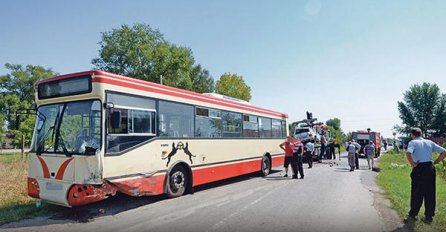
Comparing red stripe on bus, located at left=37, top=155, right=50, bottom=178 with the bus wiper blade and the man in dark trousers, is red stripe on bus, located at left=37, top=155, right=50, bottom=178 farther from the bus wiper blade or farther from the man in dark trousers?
the man in dark trousers

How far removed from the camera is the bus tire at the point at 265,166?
14.3m

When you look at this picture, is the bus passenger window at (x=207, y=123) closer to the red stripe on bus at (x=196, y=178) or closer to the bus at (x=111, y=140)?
the bus at (x=111, y=140)

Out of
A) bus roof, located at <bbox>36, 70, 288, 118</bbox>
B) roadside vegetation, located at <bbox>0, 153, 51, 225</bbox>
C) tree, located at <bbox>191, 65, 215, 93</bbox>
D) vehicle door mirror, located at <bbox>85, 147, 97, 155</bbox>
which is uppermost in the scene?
tree, located at <bbox>191, 65, 215, 93</bbox>

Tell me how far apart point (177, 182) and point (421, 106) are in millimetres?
68406

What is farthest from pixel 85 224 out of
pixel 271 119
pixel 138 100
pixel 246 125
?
pixel 271 119

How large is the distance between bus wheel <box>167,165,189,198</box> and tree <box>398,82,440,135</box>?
2586 inches

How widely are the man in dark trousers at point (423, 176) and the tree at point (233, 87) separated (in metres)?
36.8

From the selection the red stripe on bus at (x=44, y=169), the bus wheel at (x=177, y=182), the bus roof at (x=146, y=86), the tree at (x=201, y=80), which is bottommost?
the bus wheel at (x=177, y=182)

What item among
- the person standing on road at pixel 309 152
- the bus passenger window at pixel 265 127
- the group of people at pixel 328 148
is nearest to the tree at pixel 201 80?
the group of people at pixel 328 148

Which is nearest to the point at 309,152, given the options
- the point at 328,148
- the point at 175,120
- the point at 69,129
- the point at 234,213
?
the point at 328,148

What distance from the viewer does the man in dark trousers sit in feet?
20.6

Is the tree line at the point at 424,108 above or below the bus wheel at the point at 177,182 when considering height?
above

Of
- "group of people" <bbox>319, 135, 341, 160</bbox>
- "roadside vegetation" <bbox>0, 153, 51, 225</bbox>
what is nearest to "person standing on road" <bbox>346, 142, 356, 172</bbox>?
"group of people" <bbox>319, 135, 341, 160</bbox>

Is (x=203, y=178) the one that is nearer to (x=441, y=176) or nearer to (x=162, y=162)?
(x=162, y=162)
